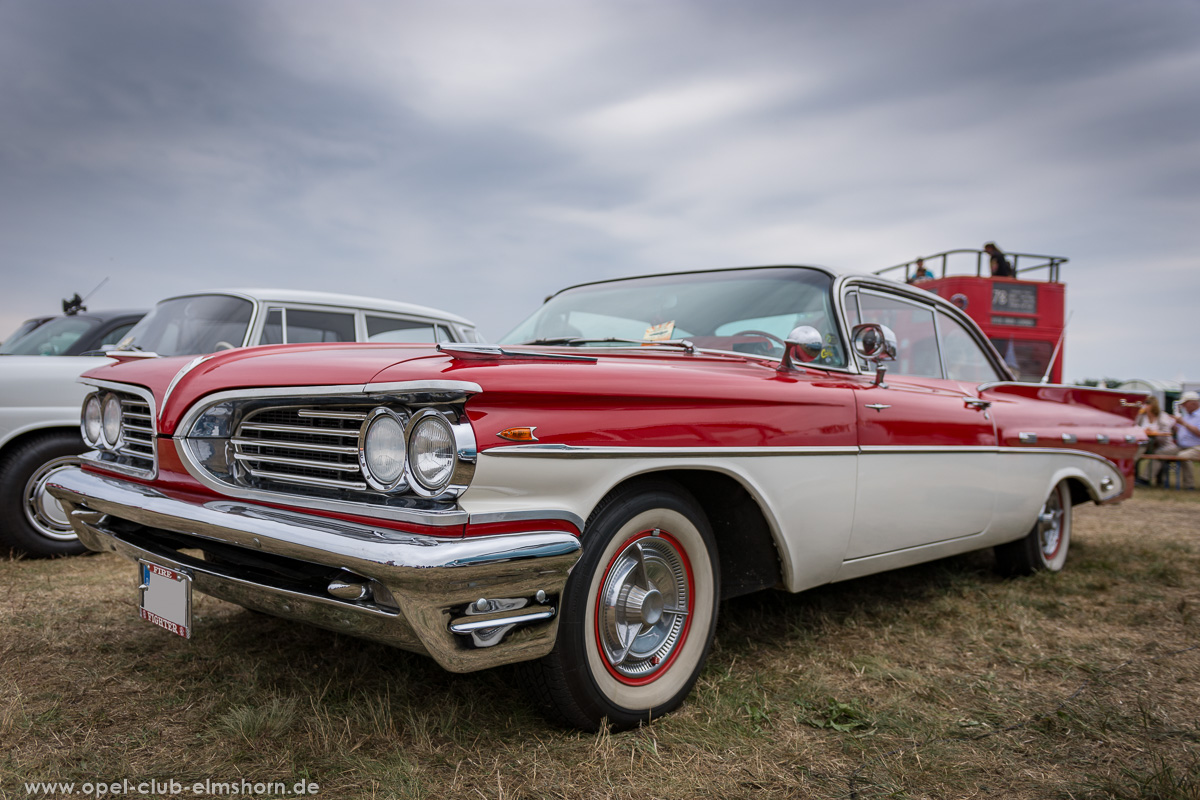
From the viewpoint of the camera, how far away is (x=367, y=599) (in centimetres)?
195

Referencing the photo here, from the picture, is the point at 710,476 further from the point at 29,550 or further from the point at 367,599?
the point at 29,550

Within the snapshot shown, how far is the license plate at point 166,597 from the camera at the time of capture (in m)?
2.28

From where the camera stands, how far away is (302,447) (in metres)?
2.17

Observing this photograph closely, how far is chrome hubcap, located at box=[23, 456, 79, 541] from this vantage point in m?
4.50

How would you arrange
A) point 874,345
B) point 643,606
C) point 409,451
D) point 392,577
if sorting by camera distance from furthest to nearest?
1. point 874,345
2. point 643,606
3. point 409,451
4. point 392,577

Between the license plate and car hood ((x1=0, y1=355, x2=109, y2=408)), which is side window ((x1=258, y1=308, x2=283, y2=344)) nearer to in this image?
car hood ((x1=0, y1=355, x2=109, y2=408))

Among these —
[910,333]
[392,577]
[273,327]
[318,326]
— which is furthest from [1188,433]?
[392,577]

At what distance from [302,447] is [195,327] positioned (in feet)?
11.1

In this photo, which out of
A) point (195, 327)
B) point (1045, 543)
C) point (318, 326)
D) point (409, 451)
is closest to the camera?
point (409, 451)

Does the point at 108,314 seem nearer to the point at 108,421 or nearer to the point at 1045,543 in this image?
the point at 108,421

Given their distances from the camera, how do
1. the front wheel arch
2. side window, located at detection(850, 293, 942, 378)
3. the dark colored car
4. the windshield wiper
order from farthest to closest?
1. the dark colored car
2. the front wheel arch
3. side window, located at detection(850, 293, 942, 378)
4. the windshield wiper

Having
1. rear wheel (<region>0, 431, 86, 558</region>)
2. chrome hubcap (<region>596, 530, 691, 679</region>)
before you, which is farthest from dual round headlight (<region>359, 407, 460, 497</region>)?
rear wheel (<region>0, 431, 86, 558</region>)

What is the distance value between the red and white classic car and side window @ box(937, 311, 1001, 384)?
692mm

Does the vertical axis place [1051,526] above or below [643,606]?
below
